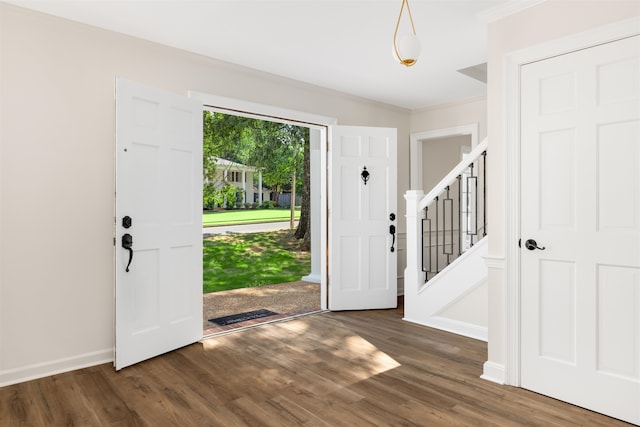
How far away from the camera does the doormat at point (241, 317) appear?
4.50 m

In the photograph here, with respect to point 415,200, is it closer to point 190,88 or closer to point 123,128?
point 190,88

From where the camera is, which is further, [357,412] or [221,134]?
[221,134]

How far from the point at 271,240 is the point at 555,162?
9.12m

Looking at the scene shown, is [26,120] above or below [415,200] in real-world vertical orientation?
above

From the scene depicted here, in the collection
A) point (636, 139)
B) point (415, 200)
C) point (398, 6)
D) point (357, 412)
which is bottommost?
point (357, 412)

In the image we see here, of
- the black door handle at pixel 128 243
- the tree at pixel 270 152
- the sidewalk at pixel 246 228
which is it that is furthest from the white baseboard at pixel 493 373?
the sidewalk at pixel 246 228

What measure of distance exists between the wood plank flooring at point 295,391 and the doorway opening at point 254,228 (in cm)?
101

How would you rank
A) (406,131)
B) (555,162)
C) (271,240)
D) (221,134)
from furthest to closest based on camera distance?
1. (271,240)
2. (221,134)
3. (406,131)
4. (555,162)

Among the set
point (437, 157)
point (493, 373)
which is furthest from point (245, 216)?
point (493, 373)

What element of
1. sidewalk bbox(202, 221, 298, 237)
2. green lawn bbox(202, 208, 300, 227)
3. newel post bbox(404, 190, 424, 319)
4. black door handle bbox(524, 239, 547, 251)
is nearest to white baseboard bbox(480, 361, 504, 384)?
black door handle bbox(524, 239, 547, 251)

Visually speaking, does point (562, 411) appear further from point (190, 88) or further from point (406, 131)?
point (406, 131)

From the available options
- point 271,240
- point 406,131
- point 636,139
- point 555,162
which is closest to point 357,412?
point 555,162

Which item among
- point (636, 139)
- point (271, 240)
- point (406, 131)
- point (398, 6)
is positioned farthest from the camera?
point (271, 240)

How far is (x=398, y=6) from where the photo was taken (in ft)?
9.42
